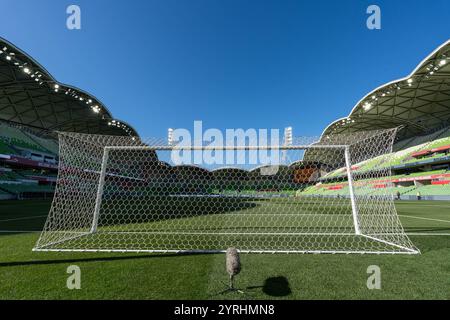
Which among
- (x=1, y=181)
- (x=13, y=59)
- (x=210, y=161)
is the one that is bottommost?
(x=1, y=181)

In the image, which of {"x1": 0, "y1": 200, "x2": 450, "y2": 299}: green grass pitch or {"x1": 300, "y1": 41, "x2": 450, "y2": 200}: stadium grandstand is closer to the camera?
{"x1": 0, "y1": 200, "x2": 450, "y2": 299}: green grass pitch

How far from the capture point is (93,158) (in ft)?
24.3

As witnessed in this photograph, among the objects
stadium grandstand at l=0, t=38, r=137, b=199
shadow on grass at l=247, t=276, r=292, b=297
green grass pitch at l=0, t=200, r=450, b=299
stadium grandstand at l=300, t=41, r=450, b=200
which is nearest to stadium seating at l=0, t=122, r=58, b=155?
stadium grandstand at l=0, t=38, r=137, b=199

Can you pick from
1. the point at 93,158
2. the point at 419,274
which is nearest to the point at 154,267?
the point at 419,274

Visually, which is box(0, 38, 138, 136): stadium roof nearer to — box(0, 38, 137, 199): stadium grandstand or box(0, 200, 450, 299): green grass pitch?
box(0, 38, 137, 199): stadium grandstand

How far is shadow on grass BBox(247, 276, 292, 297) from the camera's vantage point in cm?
272

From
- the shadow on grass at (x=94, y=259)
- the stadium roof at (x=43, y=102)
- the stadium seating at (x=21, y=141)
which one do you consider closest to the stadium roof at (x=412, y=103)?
the shadow on grass at (x=94, y=259)

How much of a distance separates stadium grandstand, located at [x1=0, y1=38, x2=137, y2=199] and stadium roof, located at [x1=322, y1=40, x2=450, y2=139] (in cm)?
3499

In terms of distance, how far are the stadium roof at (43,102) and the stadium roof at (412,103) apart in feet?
114

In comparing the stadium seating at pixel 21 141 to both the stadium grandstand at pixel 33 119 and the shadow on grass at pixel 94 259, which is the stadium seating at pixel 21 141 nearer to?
the stadium grandstand at pixel 33 119

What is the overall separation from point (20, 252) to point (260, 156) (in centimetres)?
531

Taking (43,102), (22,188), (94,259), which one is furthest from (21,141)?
(94,259)

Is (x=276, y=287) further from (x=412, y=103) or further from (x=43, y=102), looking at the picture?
(x=412, y=103)
